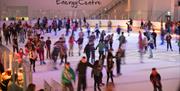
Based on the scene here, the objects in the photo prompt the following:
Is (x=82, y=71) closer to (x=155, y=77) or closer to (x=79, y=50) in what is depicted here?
(x=155, y=77)

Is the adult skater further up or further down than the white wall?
further down

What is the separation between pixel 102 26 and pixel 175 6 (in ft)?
27.0

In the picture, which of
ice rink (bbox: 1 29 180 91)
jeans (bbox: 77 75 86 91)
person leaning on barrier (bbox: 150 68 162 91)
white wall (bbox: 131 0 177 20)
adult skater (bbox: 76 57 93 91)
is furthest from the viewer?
white wall (bbox: 131 0 177 20)

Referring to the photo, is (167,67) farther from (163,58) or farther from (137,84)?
(137,84)

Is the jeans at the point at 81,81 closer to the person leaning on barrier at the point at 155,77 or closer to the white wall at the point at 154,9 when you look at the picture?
the person leaning on barrier at the point at 155,77

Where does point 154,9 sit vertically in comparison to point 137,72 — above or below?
above

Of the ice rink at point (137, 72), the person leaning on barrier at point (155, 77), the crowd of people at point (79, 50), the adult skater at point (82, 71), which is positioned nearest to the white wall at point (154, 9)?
the crowd of people at point (79, 50)

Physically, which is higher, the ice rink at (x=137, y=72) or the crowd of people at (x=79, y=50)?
the crowd of people at (x=79, y=50)

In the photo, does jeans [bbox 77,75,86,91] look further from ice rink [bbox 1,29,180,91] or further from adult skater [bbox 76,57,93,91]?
ice rink [bbox 1,29,180,91]

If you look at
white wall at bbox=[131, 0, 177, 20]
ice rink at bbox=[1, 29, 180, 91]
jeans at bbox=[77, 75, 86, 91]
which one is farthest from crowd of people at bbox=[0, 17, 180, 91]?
white wall at bbox=[131, 0, 177, 20]

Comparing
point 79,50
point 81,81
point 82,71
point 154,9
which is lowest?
point 81,81

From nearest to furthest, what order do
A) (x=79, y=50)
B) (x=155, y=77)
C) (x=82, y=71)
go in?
(x=155, y=77) → (x=82, y=71) → (x=79, y=50)

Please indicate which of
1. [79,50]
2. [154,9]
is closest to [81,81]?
[79,50]

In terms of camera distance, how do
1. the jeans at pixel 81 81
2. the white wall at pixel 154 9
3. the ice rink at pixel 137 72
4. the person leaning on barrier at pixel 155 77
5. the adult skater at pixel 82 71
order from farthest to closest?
the white wall at pixel 154 9 → the ice rink at pixel 137 72 → the jeans at pixel 81 81 → the adult skater at pixel 82 71 → the person leaning on barrier at pixel 155 77
